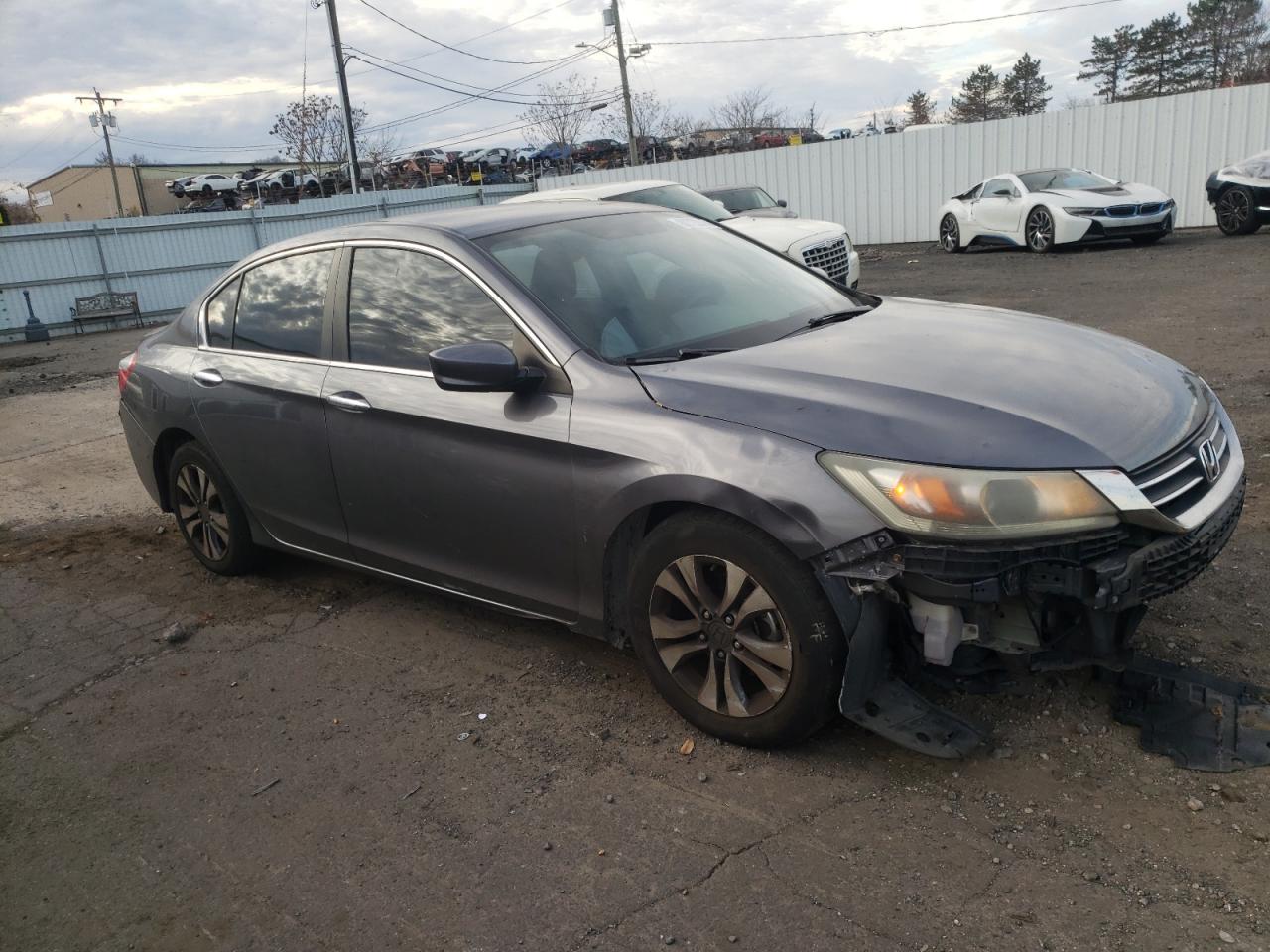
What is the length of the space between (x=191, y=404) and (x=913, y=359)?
335cm

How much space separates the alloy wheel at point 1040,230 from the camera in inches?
657

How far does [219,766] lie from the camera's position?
3.42 metres

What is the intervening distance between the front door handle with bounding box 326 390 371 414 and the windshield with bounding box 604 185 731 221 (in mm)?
7573

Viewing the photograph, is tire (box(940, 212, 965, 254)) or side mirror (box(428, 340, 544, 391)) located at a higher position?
side mirror (box(428, 340, 544, 391))

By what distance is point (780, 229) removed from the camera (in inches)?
451

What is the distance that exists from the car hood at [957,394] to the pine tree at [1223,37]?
194 ft

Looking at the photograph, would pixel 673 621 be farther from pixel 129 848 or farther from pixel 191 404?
pixel 191 404

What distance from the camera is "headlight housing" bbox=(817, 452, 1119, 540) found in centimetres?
259

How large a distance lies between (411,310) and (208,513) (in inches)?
73.4

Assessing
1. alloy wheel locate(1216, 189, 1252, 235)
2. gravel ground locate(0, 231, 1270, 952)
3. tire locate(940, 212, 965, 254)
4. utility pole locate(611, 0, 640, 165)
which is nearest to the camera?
gravel ground locate(0, 231, 1270, 952)

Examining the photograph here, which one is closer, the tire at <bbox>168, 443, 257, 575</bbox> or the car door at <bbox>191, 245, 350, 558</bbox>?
the car door at <bbox>191, 245, 350, 558</bbox>

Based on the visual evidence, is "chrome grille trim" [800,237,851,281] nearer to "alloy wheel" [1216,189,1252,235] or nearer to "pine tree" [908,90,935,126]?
"alloy wheel" [1216,189,1252,235]

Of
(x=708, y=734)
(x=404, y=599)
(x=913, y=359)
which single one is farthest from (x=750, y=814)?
(x=404, y=599)

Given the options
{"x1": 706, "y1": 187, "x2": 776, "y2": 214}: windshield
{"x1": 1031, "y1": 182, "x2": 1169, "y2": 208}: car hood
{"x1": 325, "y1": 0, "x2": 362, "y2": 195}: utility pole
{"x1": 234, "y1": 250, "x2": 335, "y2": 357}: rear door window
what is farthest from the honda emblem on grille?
{"x1": 325, "y1": 0, "x2": 362, "y2": 195}: utility pole
